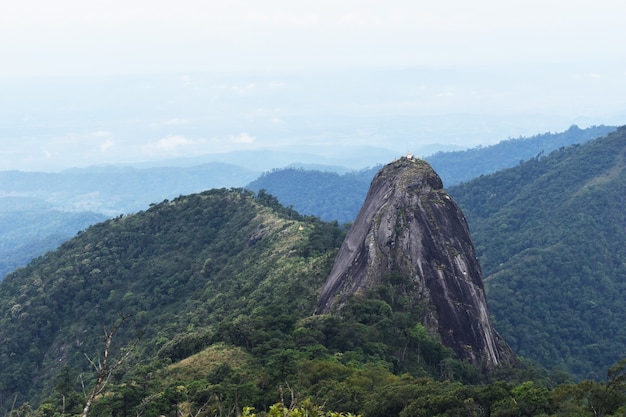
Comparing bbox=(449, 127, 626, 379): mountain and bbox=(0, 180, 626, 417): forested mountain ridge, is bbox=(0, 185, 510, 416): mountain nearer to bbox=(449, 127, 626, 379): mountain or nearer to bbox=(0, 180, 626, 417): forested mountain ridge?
bbox=(0, 180, 626, 417): forested mountain ridge

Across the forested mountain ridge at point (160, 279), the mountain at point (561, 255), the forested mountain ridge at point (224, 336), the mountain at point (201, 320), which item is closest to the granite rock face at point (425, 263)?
the forested mountain ridge at point (224, 336)

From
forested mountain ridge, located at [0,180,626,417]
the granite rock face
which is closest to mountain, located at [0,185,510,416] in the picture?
forested mountain ridge, located at [0,180,626,417]

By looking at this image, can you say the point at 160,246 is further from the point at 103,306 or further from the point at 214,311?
the point at 214,311

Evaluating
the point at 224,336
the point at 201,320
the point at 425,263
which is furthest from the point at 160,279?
the point at 425,263

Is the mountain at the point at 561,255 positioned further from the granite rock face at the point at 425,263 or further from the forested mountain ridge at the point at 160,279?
the forested mountain ridge at the point at 160,279

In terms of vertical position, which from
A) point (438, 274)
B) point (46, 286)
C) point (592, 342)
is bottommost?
point (592, 342)

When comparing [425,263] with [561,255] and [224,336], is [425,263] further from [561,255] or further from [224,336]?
[561,255]

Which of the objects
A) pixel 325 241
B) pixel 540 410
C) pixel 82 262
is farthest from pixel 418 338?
pixel 82 262
